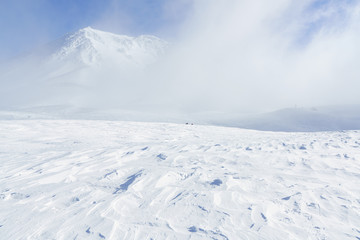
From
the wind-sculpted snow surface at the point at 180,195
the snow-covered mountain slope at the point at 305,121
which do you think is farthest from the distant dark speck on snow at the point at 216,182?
the snow-covered mountain slope at the point at 305,121

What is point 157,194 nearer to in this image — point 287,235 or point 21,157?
point 287,235

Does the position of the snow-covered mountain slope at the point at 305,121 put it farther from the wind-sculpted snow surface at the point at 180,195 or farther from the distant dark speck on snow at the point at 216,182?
the distant dark speck on snow at the point at 216,182

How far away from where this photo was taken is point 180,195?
4898mm

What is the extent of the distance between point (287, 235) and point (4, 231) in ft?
13.6

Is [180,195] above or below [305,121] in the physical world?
below

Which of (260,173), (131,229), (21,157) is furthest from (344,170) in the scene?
(21,157)

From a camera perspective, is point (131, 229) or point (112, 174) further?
point (112, 174)

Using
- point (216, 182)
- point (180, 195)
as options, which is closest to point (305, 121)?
point (216, 182)

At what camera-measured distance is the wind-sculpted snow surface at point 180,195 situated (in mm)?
3656

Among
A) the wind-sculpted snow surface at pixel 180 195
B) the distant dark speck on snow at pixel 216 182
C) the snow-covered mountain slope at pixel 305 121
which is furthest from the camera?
the snow-covered mountain slope at pixel 305 121

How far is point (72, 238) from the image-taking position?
11.3 feet

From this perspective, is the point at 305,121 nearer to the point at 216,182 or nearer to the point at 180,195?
the point at 216,182

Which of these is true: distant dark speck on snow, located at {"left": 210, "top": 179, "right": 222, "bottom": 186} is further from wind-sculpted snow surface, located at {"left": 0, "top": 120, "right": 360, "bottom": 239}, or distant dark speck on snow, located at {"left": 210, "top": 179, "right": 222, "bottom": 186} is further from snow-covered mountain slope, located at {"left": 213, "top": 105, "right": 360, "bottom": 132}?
snow-covered mountain slope, located at {"left": 213, "top": 105, "right": 360, "bottom": 132}

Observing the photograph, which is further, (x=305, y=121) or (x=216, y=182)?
(x=305, y=121)
